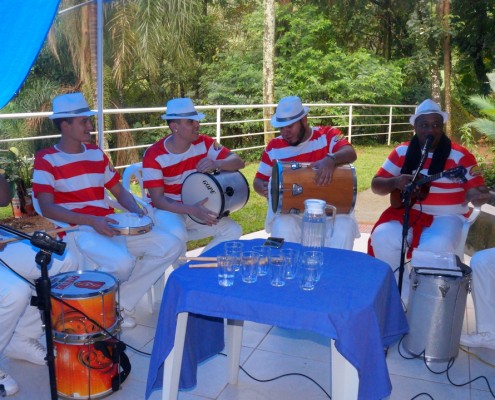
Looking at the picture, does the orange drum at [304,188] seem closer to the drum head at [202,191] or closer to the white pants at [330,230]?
the white pants at [330,230]

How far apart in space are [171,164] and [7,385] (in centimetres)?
180

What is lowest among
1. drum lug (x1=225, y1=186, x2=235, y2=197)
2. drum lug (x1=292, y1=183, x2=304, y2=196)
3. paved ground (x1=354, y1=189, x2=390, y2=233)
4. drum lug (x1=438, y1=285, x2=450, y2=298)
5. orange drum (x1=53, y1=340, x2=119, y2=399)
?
paved ground (x1=354, y1=189, x2=390, y2=233)

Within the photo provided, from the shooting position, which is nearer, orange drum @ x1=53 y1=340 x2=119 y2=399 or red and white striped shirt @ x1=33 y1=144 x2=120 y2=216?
orange drum @ x1=53 y1=340 x2=119 y2=399

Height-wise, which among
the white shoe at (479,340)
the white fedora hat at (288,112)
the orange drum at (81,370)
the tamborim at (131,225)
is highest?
the white fedora hat at (288,112)

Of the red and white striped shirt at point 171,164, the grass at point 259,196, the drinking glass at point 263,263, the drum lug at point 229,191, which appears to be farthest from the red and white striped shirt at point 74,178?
the grass at point 259,196

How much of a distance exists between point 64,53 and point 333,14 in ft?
26.5

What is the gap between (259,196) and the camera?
750 centimetres

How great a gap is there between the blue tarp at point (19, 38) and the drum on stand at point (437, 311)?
8.56ft

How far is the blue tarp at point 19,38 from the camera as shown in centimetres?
319

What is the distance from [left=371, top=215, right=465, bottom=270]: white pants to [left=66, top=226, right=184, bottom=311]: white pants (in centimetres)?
135

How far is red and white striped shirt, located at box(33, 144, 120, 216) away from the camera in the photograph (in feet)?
10.6

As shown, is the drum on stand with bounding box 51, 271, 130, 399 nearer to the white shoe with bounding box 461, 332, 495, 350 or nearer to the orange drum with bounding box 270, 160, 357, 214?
the orange drum with bounding box 270, 160, 357, 214

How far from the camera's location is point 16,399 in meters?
2.60

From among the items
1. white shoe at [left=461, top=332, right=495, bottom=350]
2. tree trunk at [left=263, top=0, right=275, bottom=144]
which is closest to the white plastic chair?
white shoe at [left=461, top=332, right=495, bottom=350]
